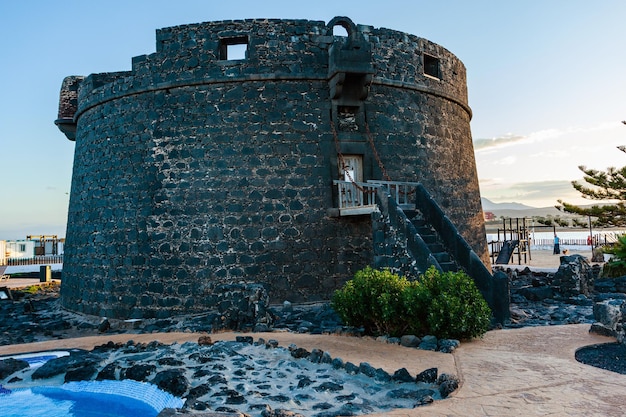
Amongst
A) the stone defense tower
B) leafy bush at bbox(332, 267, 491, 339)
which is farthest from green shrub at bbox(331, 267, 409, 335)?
the stone defense tower

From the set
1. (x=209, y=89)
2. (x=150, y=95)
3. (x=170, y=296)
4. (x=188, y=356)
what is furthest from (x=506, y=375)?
(x=150, y=95)

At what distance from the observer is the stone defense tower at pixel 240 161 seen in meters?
12.0

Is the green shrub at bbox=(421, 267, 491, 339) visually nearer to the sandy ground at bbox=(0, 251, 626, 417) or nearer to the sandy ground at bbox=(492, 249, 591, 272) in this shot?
the sandy ground at bbox=(0, 251, 626, 417)

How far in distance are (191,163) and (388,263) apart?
5.70 meters

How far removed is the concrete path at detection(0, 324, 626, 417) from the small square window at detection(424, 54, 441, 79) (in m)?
9.01

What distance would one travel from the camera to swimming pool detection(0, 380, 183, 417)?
644 centimetres

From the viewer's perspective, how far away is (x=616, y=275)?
49.7ft

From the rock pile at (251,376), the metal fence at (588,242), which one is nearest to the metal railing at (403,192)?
the rock pile at (251,376)

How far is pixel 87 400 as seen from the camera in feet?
22.7

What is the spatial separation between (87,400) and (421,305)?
5341 millimetres

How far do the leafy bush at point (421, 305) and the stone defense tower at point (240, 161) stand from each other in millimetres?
3529

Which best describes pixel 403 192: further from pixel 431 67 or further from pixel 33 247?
pixel 33 247

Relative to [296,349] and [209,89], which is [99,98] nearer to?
[209,89]

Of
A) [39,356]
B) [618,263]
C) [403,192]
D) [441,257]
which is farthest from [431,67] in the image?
[39,356]
